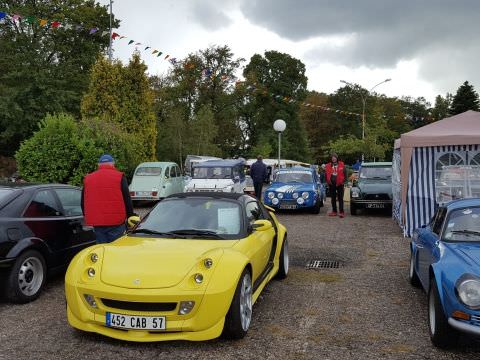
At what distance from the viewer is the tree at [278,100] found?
51969 mm

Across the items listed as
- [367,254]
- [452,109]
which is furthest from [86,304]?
[452,109]

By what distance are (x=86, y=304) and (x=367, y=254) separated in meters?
5.87

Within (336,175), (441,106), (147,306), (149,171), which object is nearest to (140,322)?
(147,306)

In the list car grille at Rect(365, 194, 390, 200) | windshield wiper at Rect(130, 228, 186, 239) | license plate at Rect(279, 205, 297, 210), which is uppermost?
windshield wiper at Rect(130, 228, 186, 239)

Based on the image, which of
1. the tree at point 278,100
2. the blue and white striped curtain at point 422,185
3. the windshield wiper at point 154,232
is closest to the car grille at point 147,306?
the windshield wiper at point 154,232

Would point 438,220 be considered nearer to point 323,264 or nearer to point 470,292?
point 470,292

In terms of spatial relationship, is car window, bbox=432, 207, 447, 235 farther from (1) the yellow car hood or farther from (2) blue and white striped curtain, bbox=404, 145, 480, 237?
(2) blue and white striped curtain, bbox=404, 145, 480, 237

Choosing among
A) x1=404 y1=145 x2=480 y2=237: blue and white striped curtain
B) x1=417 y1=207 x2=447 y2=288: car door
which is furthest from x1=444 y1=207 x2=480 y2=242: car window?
x1=404 y1=145 x2=480 y2=237: blue and white striped curtain

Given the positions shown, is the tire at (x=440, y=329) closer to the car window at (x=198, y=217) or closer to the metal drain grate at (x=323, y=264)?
the car window at (x=198, y=217)

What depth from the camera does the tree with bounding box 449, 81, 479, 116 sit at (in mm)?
54062

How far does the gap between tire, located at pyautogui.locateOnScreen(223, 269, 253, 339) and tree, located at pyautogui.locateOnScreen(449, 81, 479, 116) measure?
56.0 meters

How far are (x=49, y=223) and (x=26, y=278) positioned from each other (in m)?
0.76

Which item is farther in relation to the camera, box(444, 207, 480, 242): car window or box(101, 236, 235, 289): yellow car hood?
box(444, 207, 480, 242): car window

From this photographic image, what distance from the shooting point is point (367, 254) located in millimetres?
8641
